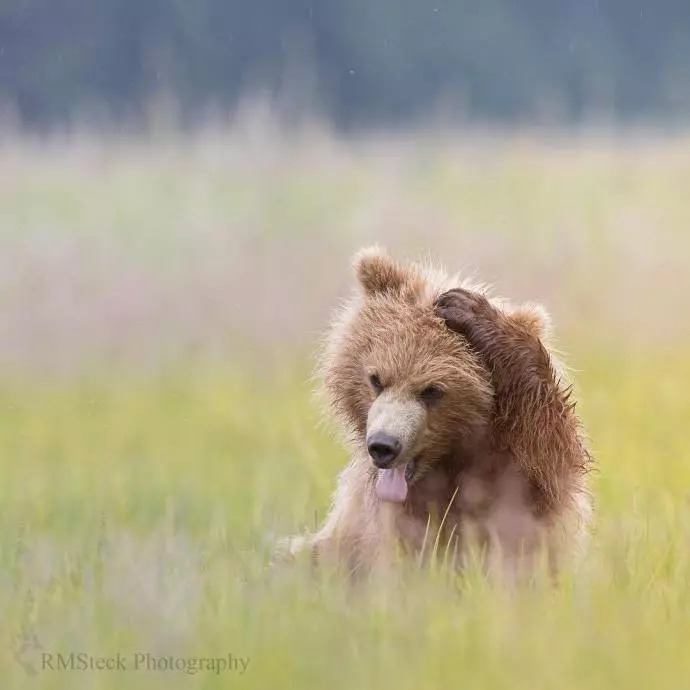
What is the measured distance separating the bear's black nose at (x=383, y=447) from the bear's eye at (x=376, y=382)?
297 millimetres

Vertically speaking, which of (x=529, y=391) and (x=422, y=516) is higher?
(x=529, y=391)

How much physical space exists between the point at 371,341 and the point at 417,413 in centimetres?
32

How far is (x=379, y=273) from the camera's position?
15.6 ft

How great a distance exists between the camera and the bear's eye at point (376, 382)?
4.54m

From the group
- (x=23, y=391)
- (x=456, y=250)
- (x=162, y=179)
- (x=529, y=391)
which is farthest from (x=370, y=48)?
(x=529, y=391)

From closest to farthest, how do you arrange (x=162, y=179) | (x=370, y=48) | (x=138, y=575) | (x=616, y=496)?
(x=138, y=575) → (x=616, y=496) → (x=162, y=179) → (x=370, y=48)

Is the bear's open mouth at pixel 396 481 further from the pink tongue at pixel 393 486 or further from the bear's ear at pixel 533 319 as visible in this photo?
the bear's ear at pixel 533 319

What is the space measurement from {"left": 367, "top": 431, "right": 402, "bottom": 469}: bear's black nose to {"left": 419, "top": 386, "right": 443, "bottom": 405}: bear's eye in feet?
0.80

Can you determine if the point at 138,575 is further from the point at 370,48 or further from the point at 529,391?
the point at 370,48

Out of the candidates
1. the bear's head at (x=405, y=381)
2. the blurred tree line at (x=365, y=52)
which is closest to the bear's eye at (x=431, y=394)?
the bear's head at (x=405, y=381)

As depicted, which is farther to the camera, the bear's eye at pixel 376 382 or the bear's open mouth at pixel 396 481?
the bear's eye at pixel 376 382

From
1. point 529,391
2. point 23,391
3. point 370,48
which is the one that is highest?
point 370,48

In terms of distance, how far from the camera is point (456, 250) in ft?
30.1

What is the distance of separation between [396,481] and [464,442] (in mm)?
249
